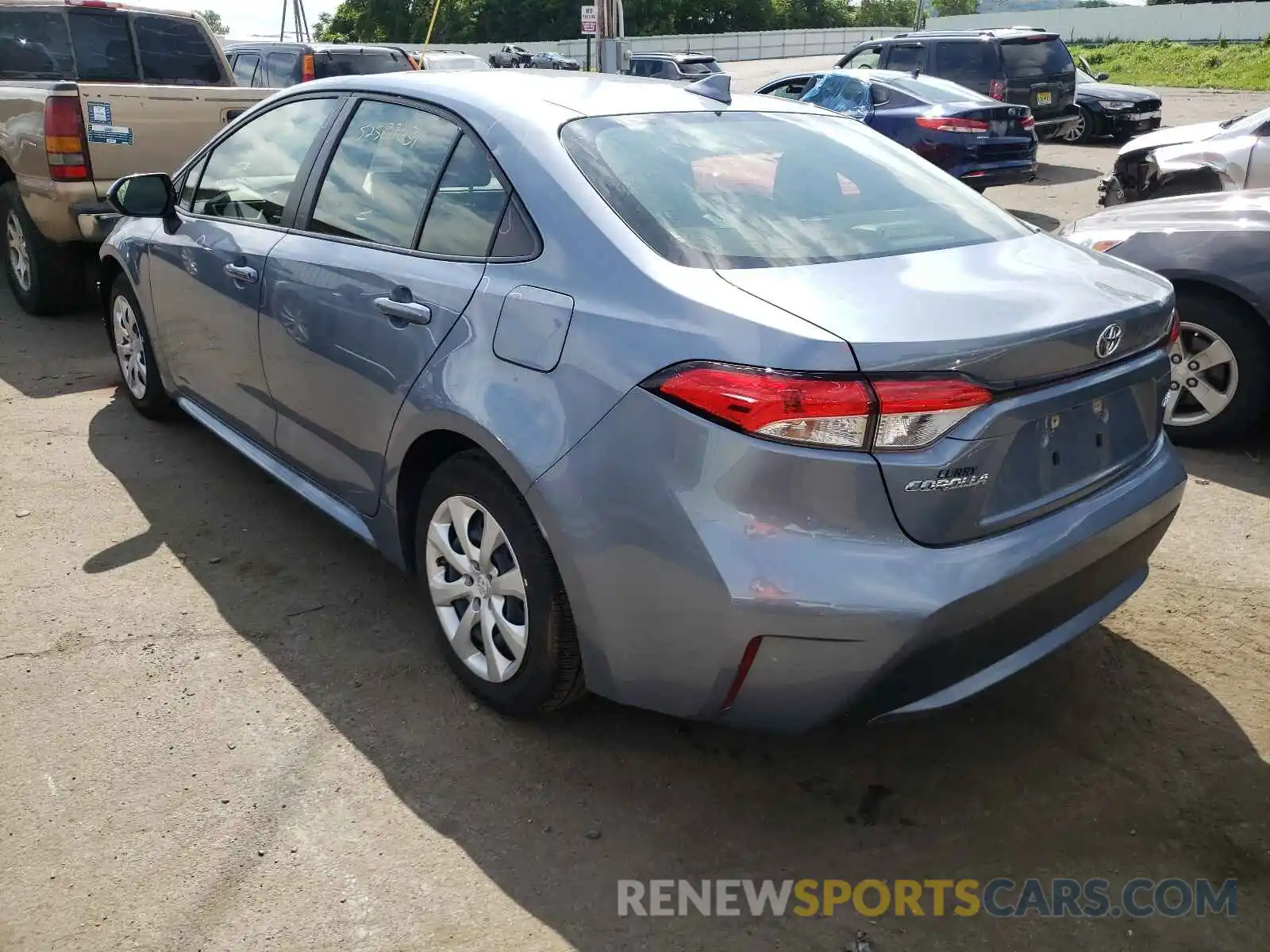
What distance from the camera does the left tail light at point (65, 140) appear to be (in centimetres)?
641

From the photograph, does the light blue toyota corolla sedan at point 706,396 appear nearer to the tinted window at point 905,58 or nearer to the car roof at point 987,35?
the car roof at point 987,35

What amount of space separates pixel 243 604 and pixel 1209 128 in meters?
8.60

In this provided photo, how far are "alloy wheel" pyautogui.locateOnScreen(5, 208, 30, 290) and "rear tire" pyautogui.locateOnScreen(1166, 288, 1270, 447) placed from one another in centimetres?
684

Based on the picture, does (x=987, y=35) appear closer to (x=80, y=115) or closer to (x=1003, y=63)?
(x=1003, y=63)

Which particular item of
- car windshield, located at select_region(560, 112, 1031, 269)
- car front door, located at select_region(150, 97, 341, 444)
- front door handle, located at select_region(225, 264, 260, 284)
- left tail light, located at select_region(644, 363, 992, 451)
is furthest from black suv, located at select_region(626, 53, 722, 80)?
left tail light, located at select_region(644, 363, 992, 451)

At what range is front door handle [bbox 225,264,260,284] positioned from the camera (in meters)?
3.79

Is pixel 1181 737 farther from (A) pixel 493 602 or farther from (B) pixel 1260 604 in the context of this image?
(A) pixel 493 602

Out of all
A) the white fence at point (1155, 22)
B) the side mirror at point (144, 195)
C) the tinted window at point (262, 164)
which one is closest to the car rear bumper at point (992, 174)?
the tinted window at point (262, 164)

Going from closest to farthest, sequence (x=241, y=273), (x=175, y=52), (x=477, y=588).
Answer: (x=477, y=588) → (x=241, y=273) → (x=175, y=52)

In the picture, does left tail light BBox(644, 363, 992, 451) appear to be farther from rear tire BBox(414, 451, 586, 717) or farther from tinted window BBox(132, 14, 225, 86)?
tinted window BBox(132, 14, 225, 86)

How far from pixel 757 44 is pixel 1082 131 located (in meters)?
48.4

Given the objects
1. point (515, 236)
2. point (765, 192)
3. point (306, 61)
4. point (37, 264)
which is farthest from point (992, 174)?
point (515, 236)

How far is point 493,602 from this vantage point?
9.61 feet

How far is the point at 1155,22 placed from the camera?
4925cm
